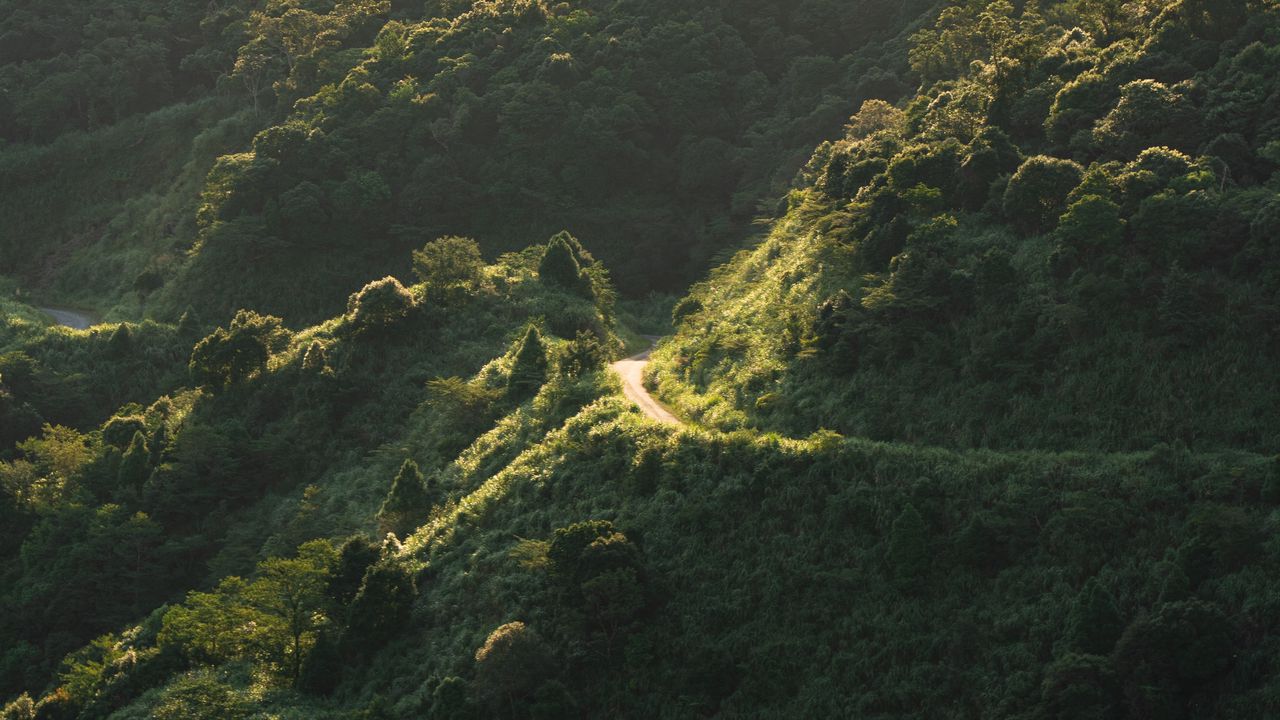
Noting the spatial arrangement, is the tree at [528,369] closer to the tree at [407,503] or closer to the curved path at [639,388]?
the curved path at [639,388]

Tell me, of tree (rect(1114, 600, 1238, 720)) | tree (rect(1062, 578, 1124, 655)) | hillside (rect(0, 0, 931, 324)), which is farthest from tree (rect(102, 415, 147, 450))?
tree (rect(1114, 600, 1238, 720))

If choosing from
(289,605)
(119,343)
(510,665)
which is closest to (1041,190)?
(510,665)

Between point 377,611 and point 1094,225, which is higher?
point 1094,225

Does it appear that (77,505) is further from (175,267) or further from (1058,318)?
(1058,318)

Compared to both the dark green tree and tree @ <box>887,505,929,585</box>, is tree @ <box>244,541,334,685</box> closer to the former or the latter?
the dark green tree

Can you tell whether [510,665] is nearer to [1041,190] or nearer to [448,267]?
[1041,190]

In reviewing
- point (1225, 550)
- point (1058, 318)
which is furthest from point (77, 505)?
point (1225, 550)
